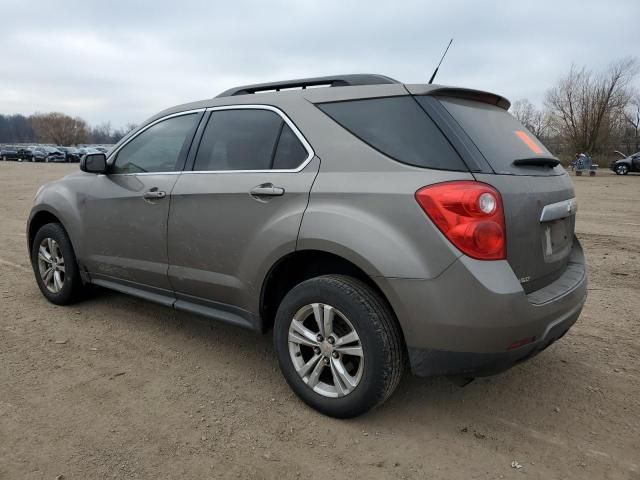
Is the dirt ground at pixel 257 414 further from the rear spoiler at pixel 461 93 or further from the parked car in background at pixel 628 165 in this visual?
the parked car in background at pixel 628 165

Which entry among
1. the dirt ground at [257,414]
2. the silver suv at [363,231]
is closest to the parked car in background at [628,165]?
the dirt ground at [257,414]

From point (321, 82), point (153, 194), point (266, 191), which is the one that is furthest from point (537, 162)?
point (153, 194)

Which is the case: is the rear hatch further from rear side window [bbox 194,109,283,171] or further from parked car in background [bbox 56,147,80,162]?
parked car in background [bbox 56,147,80,162]

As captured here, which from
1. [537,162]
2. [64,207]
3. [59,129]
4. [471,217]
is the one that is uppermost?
[59,129]

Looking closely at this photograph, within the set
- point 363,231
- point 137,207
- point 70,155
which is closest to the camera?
point 363,231

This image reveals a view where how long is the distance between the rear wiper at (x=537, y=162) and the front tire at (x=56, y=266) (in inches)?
141

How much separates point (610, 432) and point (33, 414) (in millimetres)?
3085

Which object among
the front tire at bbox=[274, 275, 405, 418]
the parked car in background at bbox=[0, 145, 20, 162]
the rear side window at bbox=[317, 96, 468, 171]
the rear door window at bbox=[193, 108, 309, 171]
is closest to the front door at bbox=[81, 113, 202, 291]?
the rear door window at bbox=[193, 108, 309, 171]

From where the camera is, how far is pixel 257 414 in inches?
110

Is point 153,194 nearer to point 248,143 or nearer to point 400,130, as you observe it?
point 248,143

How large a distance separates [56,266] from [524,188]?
12.8 ft

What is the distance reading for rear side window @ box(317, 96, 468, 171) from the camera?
243cm

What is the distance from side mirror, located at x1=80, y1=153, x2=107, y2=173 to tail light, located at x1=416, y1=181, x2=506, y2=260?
2.75m

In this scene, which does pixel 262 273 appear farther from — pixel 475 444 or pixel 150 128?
pixel 150 128
